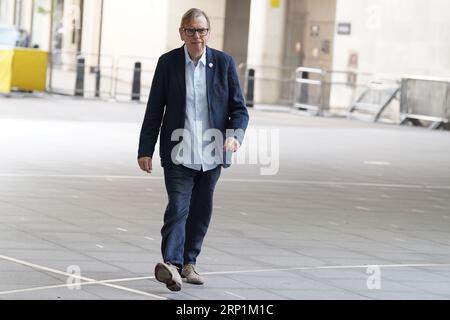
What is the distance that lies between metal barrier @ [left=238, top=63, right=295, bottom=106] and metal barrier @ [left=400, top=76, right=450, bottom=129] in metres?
4.69

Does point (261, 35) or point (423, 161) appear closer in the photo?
point (423, 161)

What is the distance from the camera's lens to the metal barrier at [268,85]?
31781 millimetres

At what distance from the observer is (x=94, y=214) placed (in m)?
11.3

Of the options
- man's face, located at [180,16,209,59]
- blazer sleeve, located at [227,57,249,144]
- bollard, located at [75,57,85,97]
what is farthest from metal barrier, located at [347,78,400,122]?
man's face, located at [180,16,209,59]

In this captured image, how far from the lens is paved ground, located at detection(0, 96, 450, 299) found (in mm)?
8109

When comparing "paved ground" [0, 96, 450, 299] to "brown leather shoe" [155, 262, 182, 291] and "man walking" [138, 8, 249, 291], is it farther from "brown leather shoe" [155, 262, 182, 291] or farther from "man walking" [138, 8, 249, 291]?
"man walking" [138, 8, 249, 291]

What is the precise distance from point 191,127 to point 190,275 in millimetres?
992

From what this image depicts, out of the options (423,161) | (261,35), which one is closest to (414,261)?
(423,161)

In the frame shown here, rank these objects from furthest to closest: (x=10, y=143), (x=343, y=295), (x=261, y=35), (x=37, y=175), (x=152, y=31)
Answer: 1. (x=152, y=31)
2. (x=261, y=35)
3. (x=10, y=143)
4. (x=37, y=175)
5. (x=343, y=295)

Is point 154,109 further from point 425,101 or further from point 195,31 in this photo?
point 425,101

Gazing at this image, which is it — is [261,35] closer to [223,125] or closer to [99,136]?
[99,136]

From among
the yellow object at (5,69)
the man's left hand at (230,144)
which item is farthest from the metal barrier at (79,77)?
the man's left hand at (230,144)

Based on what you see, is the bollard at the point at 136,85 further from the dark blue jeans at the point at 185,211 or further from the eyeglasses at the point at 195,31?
the eyeglasses at the point at 195,31
